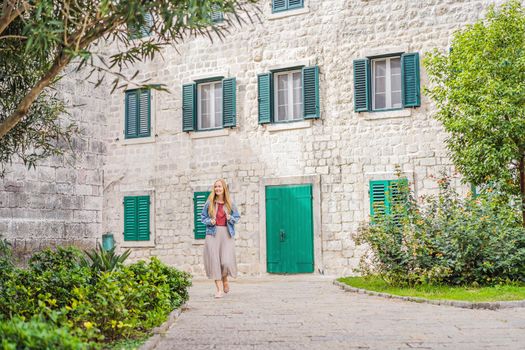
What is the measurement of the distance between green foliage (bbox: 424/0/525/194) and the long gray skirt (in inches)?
199

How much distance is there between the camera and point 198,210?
20.6 m

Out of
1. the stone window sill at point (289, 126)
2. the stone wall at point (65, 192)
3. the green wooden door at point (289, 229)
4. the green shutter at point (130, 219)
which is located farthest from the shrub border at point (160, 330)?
the green shutter at point (130, 219)

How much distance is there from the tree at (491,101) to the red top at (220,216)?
4.97 meters

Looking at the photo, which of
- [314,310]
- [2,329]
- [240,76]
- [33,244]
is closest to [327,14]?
[240,76]

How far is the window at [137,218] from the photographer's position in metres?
21.4

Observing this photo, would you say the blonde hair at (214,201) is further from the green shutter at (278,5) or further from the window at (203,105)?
the green shutter at (278,5)

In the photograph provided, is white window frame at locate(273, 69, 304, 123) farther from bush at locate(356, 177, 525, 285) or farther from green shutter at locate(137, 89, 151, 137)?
bush at locate(356, 177, 525, 285)

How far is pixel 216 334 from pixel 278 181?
38.9 feet

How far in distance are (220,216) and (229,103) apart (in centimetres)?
853

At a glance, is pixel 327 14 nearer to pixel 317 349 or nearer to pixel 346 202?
pixel 346 202

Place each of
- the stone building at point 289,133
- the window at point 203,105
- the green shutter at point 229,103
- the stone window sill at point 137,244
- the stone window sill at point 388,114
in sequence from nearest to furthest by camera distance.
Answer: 1. the stone window sill at point 388,114
2. the stone building at point 289,133
3. the green shutter at point 229,103
4. the window at point 203,105
5. the stone window sill at point 137,244

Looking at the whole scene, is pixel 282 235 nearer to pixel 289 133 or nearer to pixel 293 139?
pixel 293 139

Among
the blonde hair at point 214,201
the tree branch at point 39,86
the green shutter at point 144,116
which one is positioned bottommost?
the blonde hair at point 214,201

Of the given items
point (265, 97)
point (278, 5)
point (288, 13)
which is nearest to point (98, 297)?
point (265, 97)
